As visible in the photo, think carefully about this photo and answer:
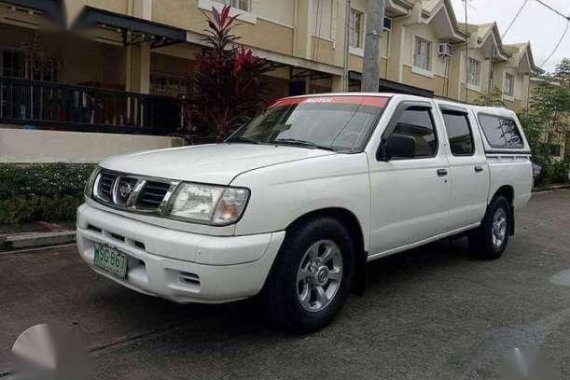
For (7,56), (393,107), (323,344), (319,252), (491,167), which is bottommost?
(323,344)

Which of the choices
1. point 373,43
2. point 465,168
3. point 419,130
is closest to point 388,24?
point 373,43

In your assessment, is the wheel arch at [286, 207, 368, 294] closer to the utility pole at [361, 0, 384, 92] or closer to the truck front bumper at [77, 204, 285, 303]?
the truck front bumper at [77, 204, 285, 303]

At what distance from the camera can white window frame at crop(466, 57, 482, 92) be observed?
87.4 ft

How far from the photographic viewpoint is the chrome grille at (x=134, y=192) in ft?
12.2

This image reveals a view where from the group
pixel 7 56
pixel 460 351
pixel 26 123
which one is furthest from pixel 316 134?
pixel 7 56

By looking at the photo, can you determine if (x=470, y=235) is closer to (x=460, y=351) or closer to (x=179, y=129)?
(x=460, y=351)

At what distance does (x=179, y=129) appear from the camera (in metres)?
10.9

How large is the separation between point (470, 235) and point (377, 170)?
8.68 ft

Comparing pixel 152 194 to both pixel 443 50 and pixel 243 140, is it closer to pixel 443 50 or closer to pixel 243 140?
pixel 243 140

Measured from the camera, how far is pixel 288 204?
377 centimetres

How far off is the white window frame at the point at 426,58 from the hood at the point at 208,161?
1839cm

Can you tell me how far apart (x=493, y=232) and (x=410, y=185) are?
7.72 feet

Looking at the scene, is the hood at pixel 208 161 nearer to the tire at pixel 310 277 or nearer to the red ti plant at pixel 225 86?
the tire at pixel 310 277

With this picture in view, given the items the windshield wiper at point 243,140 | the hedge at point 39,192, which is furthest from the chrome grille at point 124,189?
the hedge at point 39,192
